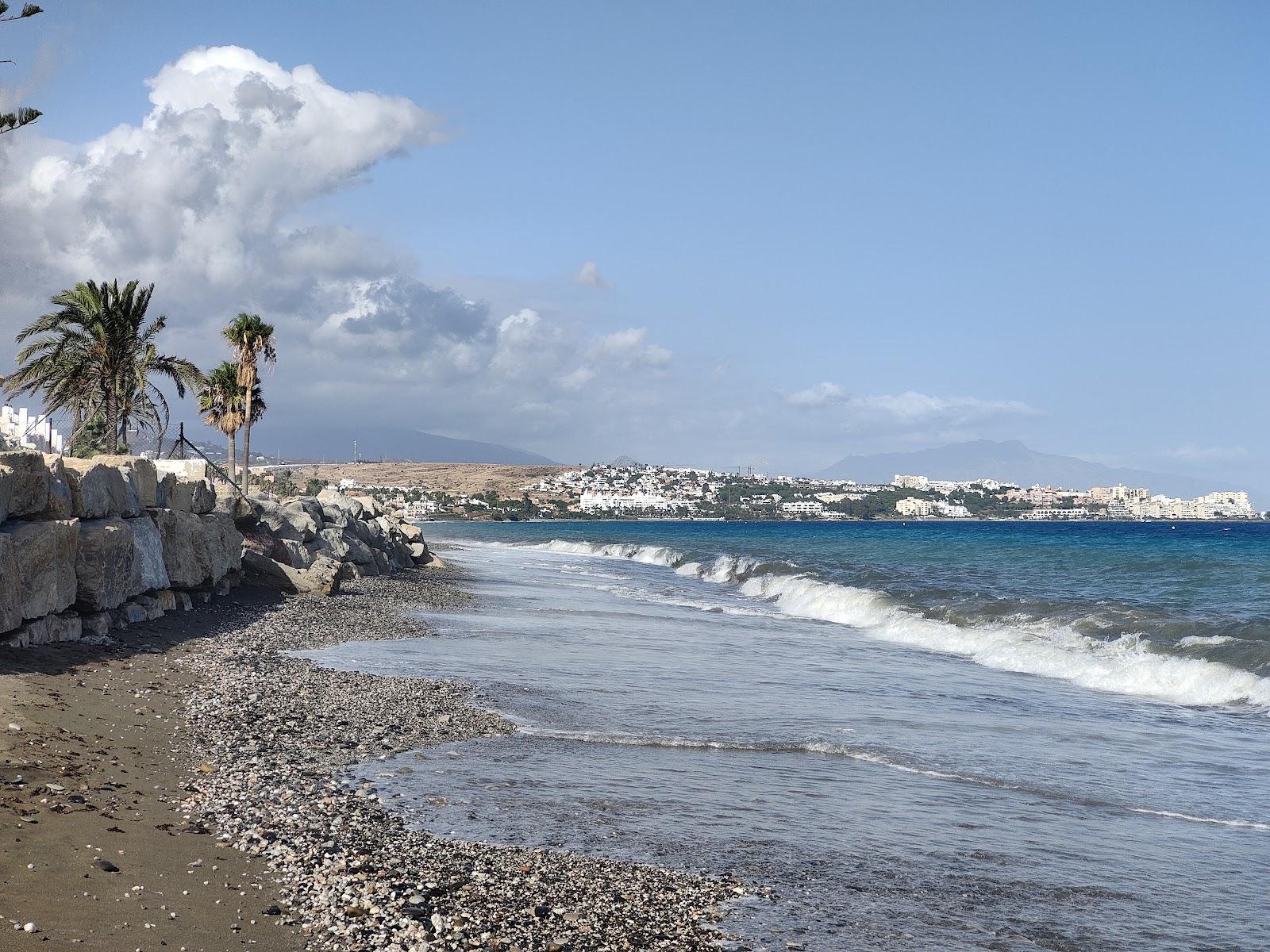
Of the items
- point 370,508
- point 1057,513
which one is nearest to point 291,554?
point 370,508

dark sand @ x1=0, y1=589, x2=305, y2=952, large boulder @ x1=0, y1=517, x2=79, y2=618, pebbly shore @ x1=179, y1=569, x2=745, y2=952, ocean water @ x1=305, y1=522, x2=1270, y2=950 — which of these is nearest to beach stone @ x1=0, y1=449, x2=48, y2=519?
large boulder @ x1=0, y1=517, x2=79, y2=618

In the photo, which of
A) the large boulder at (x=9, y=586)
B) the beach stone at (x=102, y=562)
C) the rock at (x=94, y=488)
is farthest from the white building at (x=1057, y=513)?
the large boulder at (x=9, y=586)

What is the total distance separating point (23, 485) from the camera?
42.7 feet

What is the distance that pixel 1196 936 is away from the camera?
7062 mm

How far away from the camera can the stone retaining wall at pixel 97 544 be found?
41.1 feet

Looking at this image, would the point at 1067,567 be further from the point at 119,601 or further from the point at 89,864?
the point at 89,864

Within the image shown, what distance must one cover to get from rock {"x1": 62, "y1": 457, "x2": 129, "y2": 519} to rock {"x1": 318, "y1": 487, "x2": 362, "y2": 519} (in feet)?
65.2

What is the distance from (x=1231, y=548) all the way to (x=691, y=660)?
5996 cm

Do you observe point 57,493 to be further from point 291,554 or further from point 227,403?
point 227,403

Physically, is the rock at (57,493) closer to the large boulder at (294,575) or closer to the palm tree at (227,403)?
the large boulder at (294,575)

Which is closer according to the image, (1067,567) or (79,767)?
(79,767)

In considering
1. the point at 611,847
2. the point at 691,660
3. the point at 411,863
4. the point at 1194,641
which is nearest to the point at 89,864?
the point at 411,863

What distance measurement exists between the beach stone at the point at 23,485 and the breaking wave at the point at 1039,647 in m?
17.2

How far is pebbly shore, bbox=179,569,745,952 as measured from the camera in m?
6.32
